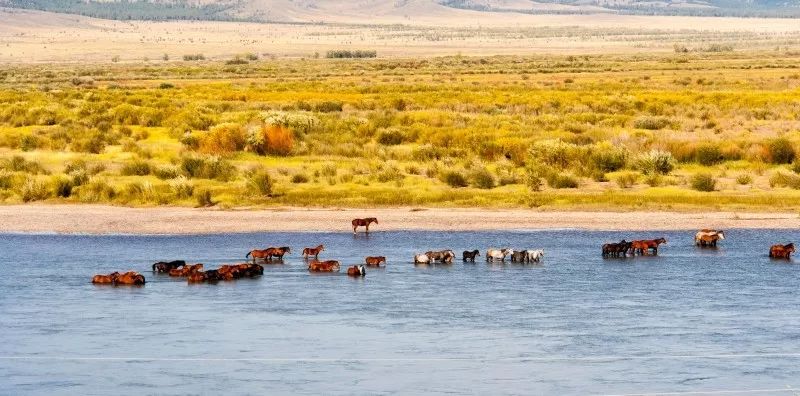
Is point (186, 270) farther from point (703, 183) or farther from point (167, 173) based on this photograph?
point (703, 183)

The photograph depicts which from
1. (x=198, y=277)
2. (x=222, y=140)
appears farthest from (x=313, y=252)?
(x=222, y=140)

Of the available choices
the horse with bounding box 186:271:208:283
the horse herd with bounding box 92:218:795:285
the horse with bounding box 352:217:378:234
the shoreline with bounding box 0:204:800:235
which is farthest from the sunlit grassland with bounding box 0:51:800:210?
the horse with bounding box 186:271:208:283

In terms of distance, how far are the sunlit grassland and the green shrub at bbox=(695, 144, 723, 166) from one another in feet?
0.14

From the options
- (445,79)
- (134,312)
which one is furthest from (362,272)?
(445,79)

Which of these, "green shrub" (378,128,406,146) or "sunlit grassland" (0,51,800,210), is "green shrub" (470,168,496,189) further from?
"green shrub" (378,128,406,146)

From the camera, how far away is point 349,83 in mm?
90625

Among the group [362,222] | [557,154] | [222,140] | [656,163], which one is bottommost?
[362,222]

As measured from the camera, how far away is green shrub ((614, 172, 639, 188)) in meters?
37.9

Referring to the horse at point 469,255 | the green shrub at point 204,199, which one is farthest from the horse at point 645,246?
the green shrub at point 204,199

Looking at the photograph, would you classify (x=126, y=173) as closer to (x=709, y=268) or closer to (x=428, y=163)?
(x=428, y=163)

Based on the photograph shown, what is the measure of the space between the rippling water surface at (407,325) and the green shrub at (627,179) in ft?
29.0

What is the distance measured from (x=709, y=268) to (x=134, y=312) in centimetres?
1057

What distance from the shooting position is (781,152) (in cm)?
4203

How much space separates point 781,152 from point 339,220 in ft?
51.5
